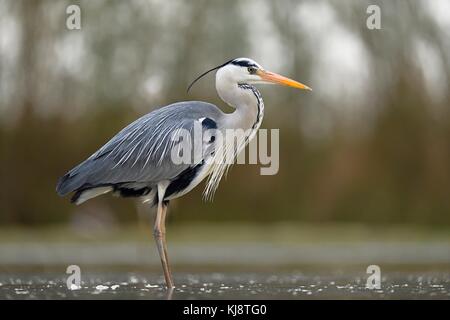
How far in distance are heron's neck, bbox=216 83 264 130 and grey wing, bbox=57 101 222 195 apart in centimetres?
26

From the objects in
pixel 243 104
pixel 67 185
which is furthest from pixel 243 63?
pixel 67 185

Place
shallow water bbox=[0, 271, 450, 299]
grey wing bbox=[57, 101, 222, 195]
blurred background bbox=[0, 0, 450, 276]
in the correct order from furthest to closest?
blurred background bbox=[0, 0, 450, 276] → grey wing bbox=[57, 101, 222, 195] → shallow water bbox=[0, 271, 450, 299]

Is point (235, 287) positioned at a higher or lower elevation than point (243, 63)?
lower

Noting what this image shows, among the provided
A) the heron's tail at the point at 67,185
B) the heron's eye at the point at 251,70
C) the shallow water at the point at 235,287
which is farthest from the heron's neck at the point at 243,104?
the heron's tail at the point at 67,185

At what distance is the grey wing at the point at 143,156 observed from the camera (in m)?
9.78

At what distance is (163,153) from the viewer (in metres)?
9.91

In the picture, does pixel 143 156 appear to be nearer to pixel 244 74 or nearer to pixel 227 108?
pixel 244 74

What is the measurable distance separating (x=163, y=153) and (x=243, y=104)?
106 centimetres

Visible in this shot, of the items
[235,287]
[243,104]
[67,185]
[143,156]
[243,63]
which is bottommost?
[235,287]

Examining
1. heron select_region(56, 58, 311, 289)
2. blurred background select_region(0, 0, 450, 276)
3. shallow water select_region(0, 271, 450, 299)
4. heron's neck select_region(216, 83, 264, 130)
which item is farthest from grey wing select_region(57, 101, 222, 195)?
blurred background select_region(0, 0, 450, 276)

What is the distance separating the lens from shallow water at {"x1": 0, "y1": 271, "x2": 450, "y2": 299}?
7824 mm

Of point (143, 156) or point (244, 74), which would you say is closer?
point (143, 156)

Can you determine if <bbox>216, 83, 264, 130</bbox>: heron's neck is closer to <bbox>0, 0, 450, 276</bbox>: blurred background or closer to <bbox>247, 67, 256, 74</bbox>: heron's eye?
<bbox>247, 67, 256, 74</bbox>: heron's eye
